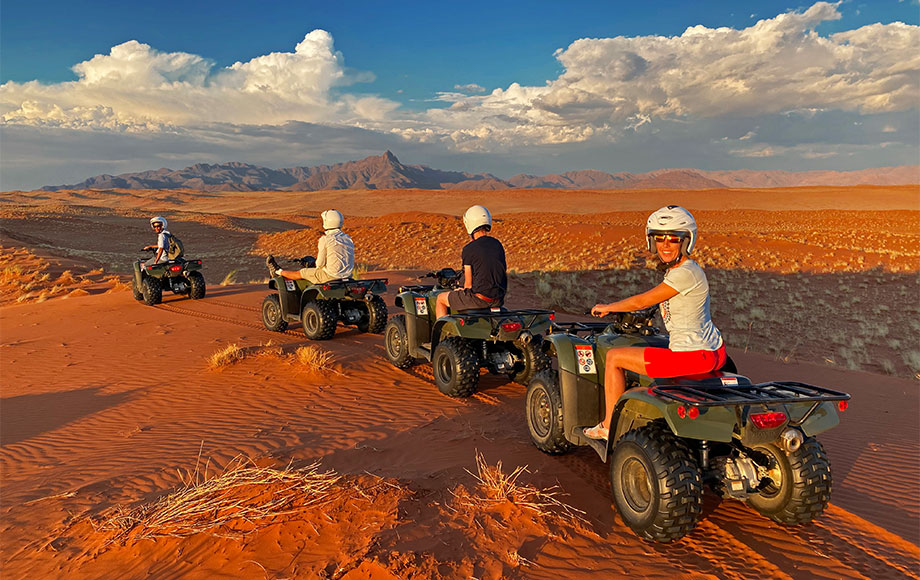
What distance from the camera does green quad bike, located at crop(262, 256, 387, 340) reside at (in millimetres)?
10438

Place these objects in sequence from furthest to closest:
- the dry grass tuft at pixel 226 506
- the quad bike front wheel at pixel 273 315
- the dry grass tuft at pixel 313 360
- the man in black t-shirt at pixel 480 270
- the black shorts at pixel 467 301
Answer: the quad bike front wheel at pixel 273 315 < the dry grass tuft at pixel 313 360 < the black shorts at pixel 467 301 < the man in black t-shirt at pixel 480 270 < the dry grass tuft at pixel 226 506

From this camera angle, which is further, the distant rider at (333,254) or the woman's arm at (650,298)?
the distant rider at (333,254)

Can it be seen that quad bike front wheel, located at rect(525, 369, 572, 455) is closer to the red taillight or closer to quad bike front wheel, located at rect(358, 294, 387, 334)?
the red taillight

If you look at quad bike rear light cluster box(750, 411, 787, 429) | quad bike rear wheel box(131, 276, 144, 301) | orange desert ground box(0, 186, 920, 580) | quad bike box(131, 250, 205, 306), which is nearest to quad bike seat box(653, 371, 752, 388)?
quad bike rear light cluster box(750, 411, 787, 429)

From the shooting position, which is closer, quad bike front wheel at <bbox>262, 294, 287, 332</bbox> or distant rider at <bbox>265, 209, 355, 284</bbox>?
distant rider at <bbox>265, 209, 355, 284</bbox>

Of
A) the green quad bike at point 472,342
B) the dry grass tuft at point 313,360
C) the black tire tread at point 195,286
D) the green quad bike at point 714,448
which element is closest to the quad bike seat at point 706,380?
the green quad bike at point 714,448

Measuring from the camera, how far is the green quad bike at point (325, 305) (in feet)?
34.2

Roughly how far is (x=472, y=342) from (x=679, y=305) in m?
3.75

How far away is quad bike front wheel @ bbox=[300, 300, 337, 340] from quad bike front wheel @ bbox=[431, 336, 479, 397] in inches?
139

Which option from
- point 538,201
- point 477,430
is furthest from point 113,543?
point 538,201

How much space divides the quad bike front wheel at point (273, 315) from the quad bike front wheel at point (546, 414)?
7.21 m

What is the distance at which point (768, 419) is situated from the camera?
3738 mm

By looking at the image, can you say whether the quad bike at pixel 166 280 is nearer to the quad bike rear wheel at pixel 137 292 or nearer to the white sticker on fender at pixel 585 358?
the quad bike rear wheel at pixel 137 292

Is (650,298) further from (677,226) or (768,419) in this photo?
(768,419)
